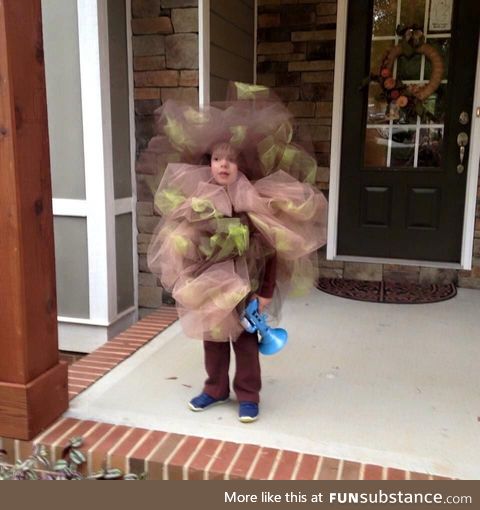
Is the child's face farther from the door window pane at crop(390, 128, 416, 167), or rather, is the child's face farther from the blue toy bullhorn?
the door window pane at crop(390, 128, 416, 167)

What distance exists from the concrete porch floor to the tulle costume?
384 millimetres

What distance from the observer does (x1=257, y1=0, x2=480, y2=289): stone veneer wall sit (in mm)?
3891

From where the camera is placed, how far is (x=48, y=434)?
187 cm

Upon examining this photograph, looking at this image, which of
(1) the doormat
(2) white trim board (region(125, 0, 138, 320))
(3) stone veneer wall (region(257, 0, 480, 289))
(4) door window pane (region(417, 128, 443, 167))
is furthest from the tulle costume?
(4) door window pane (region(417, 128, 443, 167))

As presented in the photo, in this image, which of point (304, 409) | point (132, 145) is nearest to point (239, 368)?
point (304, 409)

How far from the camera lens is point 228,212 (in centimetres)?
183

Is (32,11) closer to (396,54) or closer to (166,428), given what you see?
(166,428)

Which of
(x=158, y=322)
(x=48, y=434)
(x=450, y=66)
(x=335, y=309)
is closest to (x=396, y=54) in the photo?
(x=450, y=66)

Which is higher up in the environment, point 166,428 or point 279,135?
point 279,135

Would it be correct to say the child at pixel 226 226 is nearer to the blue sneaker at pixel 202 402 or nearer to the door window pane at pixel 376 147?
the blue sneaker at pixel 202 402

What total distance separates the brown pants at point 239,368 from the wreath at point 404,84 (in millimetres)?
2579

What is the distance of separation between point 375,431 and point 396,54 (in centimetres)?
287

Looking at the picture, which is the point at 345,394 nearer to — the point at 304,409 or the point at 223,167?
the point at 304,409

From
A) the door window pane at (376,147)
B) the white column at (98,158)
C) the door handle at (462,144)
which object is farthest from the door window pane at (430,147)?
the white column at (98,158)
